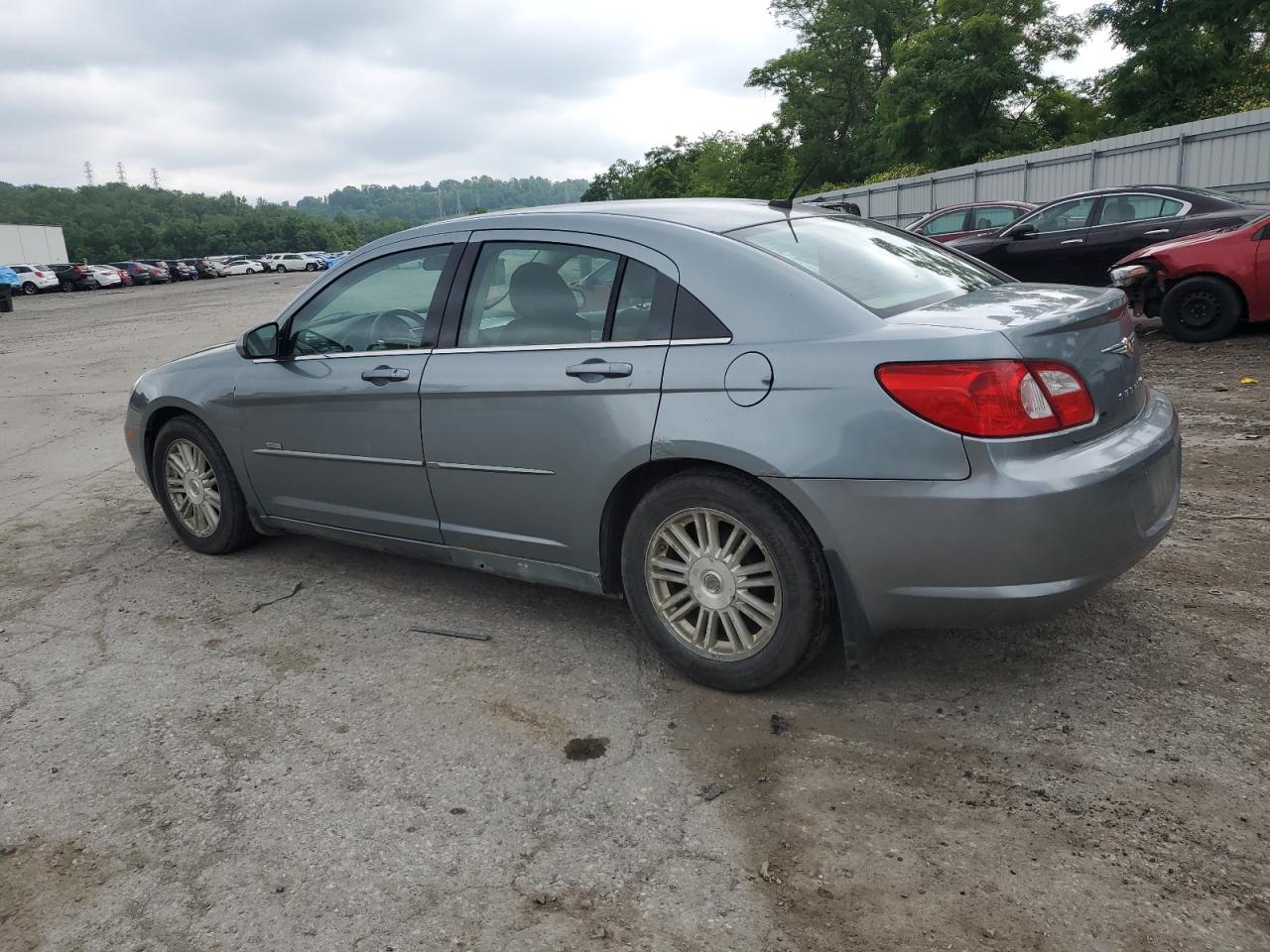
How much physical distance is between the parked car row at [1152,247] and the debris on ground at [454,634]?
6560 millimetres

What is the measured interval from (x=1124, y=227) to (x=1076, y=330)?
1043cm

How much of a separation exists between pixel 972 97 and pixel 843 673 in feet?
152

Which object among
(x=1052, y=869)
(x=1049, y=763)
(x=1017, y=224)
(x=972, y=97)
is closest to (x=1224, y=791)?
(x=1049, y=763)

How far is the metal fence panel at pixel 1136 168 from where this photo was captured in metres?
17.6

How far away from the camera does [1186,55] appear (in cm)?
3170

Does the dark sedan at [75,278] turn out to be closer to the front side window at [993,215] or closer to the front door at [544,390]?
the front side window at [993,215]

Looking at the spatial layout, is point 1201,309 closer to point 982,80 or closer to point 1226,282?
point 1226,282

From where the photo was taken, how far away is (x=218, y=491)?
5.27m

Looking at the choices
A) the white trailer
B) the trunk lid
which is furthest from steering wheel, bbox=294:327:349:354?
the white trailer

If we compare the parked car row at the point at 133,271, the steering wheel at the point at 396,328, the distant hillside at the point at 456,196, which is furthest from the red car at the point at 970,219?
the distant hillside at the point at 456,196

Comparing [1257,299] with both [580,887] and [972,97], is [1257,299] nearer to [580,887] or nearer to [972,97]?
[580,887]

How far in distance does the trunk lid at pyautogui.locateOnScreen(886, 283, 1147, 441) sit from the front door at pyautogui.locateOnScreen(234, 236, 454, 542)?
199cm

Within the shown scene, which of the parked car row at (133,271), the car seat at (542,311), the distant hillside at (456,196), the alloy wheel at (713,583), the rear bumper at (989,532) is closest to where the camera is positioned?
the rear bumper at (989,532)

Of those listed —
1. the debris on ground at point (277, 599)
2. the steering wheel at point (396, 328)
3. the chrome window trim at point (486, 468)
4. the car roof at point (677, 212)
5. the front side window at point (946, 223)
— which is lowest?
the debris on ground at point (277, 599)
